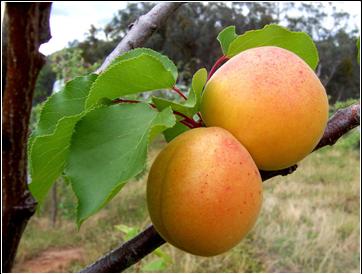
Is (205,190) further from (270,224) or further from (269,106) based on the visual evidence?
(270,224)

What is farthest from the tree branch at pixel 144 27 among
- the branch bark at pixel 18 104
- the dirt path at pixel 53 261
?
the dirt path at pixel 53 261

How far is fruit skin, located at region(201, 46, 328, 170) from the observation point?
0.40 m

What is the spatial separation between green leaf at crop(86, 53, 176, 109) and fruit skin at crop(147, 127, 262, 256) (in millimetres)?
50

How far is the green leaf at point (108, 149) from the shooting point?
1.14 feet

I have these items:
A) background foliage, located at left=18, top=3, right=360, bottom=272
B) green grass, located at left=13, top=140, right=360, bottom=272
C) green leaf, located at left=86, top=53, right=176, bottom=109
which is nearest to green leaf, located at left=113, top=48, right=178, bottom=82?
green leaf, located at left=86, top=53, right=176, bottom=109

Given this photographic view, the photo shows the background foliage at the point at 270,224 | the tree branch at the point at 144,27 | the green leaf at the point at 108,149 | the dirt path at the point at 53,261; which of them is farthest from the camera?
the dirt path at the point at 53,261

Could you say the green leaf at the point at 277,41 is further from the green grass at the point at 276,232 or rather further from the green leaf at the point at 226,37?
the green grass at the point at 276,232

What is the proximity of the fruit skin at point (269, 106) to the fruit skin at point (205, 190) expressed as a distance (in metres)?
0.01

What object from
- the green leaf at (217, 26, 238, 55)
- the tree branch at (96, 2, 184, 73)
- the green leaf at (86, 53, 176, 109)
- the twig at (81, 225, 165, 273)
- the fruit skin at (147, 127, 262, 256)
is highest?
the green leaf at (86, 53, 176, 109)

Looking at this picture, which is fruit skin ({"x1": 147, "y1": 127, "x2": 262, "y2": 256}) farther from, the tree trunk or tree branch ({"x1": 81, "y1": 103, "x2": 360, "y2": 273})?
the tree trunk

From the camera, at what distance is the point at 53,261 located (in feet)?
13.1

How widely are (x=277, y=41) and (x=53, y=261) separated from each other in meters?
3.80

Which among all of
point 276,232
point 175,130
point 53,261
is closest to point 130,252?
point 175,130

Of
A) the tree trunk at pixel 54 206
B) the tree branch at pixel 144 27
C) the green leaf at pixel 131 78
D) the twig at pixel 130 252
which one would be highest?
the green leaf at pixel 131 78
